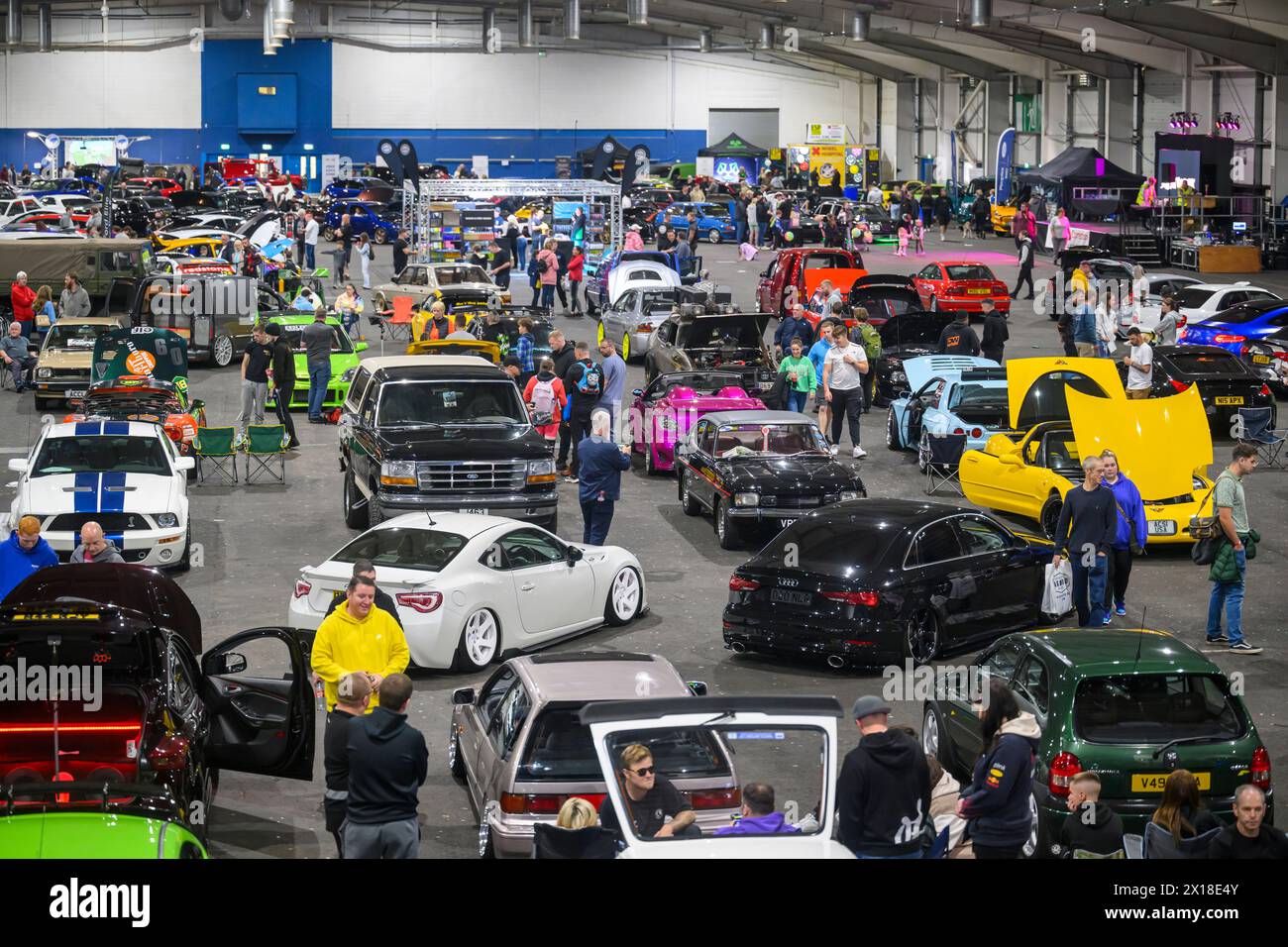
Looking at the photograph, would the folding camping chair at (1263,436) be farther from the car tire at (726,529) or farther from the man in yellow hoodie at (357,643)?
the man in yellow hoodie at (357,643)

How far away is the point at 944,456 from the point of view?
21.8 meters

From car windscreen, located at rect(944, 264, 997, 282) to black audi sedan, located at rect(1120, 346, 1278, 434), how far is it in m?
11.6

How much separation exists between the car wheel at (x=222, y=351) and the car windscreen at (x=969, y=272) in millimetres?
14366

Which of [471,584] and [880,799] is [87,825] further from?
[471,584]

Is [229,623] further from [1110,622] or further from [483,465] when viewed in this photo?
[1110,622]

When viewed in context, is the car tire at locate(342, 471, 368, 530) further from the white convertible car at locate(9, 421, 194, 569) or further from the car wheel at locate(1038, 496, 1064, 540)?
the car wheel at locate(1038, 496, 1064, 540)

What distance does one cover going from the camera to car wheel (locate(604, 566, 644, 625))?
15844 millimetres

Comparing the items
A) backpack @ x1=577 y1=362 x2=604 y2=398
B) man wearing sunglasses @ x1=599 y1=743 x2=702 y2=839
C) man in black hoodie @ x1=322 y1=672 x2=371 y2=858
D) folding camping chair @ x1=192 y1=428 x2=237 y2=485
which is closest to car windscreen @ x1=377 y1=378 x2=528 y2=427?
backpack @ x1=577 y1=362 x2=604 y2=398

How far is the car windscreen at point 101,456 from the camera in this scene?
731 inches

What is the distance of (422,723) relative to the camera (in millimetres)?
13211

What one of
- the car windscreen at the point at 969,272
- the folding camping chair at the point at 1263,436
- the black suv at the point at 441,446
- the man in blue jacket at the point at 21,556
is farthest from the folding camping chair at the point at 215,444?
the car windscreen at the point at 969,272

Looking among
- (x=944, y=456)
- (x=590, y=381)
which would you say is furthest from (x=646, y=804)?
(x=944, y=456)

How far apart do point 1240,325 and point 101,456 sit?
18.8 m
